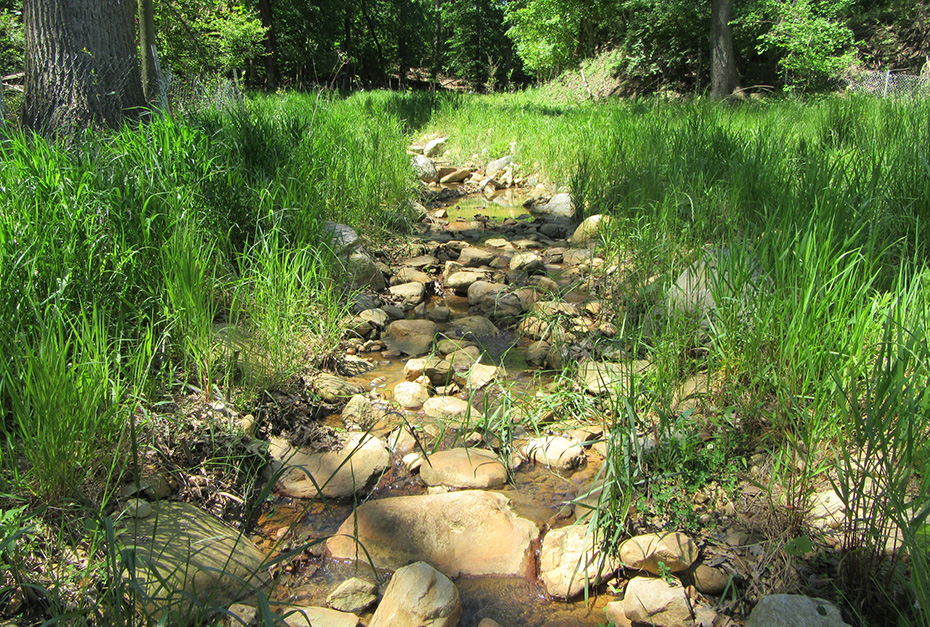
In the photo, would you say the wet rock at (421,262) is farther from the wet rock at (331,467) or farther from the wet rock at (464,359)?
the wet rock at (331,467)

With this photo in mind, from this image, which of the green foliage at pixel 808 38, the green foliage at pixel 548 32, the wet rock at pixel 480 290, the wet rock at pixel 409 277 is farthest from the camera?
the green foliage at pixel 548 32

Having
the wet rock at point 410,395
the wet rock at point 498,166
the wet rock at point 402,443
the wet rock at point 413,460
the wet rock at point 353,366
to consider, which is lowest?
the wet rock at point 413,460

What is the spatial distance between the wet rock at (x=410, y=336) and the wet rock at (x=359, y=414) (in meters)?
0.69

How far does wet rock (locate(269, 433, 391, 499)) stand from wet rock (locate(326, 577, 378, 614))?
0.49 metres

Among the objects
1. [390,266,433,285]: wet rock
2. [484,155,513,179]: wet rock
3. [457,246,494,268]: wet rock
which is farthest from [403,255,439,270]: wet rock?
[484,155,513,179]: wet rock

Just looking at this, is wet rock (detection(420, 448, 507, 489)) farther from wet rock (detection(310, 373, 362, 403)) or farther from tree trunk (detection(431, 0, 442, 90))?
tree trunk (detection(431, 0, 442, 90))

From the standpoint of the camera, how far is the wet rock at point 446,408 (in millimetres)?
2721

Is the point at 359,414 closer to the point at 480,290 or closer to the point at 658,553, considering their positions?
the point at 658,553

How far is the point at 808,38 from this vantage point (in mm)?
12641

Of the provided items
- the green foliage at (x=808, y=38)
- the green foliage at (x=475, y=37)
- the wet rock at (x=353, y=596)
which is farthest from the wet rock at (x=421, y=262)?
the green foliage at (x=475, y=37)

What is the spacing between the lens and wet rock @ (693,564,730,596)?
1.73 meters

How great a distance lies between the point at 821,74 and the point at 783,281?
13.8m

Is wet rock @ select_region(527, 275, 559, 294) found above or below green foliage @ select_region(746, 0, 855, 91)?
below

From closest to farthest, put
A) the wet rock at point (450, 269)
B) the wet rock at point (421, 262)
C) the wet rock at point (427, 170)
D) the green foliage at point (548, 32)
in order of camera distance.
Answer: the wet rock at point (450, 269) < the wet rock at point (421, 262) < the wet rock at point (427, 170) < the green foliage at point (548, 32)
